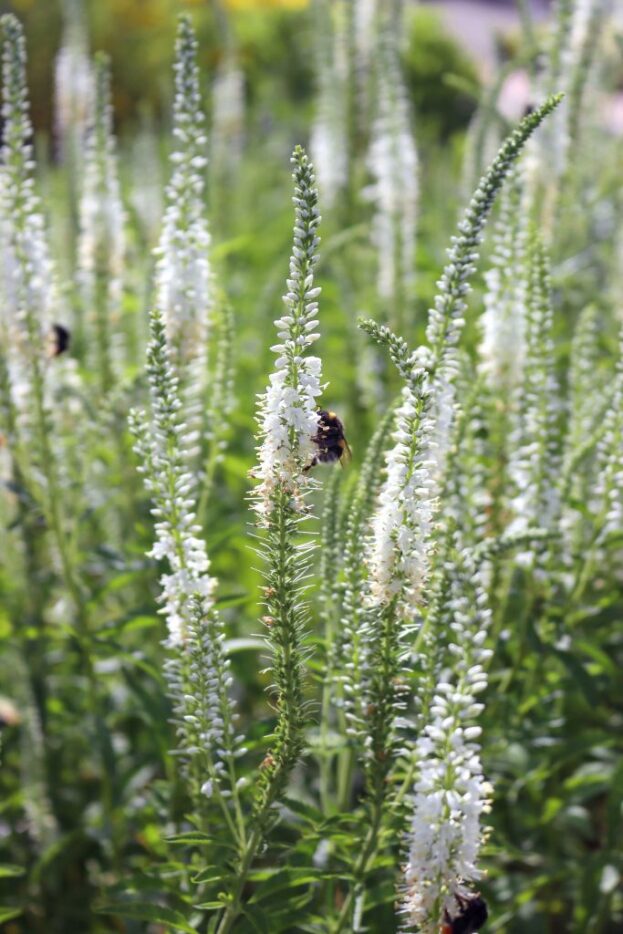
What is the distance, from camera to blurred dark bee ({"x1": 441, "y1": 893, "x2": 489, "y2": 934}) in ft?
6.97

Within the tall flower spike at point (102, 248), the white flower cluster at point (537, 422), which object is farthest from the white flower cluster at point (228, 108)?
the white flower cluster at point (537, 422)

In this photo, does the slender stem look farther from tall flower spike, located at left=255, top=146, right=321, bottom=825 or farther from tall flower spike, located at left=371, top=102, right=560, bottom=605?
tall flower spike, located at left=371, top=102, right=560, bottom=605

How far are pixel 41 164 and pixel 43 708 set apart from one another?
2.79 m

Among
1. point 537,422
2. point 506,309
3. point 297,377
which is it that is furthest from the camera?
point 506,309

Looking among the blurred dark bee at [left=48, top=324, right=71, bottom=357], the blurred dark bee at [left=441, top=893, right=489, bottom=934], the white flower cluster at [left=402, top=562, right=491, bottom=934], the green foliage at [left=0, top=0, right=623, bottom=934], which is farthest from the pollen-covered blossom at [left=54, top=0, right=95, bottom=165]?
the blurred dark bee at [left=441, top=893, right=489, bottom=934]

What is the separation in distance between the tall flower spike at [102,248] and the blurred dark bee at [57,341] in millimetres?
480

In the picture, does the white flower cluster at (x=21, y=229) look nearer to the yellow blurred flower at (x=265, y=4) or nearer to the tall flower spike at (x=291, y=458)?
the tall flower spike at (x=291, y=458)

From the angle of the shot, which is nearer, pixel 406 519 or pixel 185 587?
pixel 406 519

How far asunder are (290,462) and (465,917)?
0.98 m

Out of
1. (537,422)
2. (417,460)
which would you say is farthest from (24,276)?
(417,460)

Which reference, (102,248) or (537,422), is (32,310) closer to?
(102,248)

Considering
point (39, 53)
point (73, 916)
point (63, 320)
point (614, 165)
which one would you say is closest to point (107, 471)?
point (63, 320)

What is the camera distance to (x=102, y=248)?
4.09 m

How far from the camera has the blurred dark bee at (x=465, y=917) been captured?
212 cm
